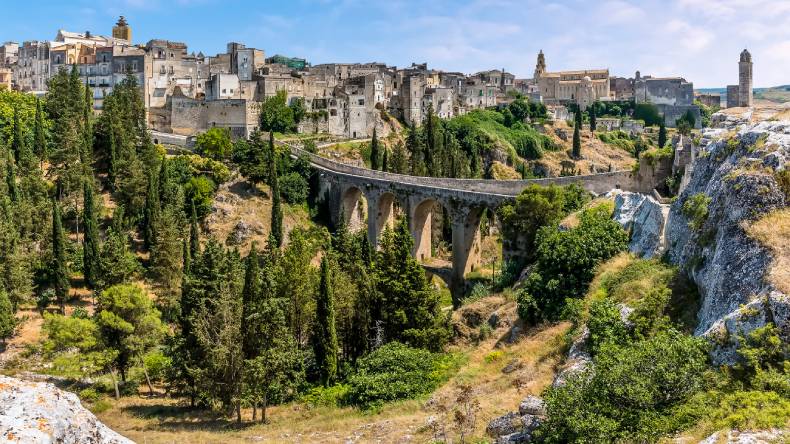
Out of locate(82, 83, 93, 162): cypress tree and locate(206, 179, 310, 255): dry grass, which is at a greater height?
locate(82, 83, 93, 162): cypress tree

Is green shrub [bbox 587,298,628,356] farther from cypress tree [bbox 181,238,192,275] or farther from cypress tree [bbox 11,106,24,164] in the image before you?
cypress tree [bbox 11,106,24,164]

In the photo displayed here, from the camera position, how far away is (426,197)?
4891 cm

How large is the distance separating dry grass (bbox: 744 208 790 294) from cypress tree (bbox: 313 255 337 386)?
16277 millimetres

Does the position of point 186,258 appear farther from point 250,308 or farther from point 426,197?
point 250,308

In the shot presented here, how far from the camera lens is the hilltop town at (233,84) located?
7150 centimetres

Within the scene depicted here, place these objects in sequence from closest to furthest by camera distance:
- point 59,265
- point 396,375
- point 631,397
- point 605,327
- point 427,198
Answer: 1. point 631,397
2. point 605,327
3. point 396,375
4. point 59,265
5. point 427,198

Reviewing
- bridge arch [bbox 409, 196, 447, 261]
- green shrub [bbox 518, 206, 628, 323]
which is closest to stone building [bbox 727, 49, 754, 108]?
bridge arch [bbox 409, 196, 447, 261]

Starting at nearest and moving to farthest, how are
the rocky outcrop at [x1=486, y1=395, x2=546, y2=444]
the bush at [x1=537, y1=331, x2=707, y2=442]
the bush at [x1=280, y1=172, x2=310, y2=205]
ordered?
the bush at [x1=537, y1=331, x2=707, y2=442]
the rocky outcrop at [x1=486, y1=395, x2=546, y2=444]
the bush at [x1=280, y1=172, x2=310, y2=205]

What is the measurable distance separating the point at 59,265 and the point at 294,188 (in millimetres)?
22194

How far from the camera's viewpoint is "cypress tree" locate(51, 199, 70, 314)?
41.0m

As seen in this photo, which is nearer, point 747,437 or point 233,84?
point 747,437

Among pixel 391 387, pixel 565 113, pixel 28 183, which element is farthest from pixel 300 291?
pixel 565 113

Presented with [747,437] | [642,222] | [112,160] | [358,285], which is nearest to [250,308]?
[358,285]

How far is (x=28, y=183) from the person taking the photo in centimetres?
4578
